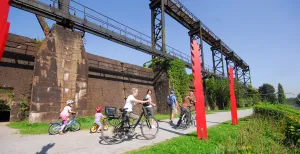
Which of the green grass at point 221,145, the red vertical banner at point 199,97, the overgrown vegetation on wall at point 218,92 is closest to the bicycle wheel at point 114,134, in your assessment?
the green grass at point 221,145

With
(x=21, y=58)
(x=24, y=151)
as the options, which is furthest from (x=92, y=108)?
(x=24, y=151)

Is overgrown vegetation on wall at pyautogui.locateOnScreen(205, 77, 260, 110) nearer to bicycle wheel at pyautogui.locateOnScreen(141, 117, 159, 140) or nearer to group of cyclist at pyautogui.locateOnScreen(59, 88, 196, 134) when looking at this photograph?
group of cyclist at pyautogui.locateOnScreen(59, 88, 196, 134)

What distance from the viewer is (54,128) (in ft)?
24.2

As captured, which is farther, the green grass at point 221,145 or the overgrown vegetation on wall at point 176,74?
the overgrown vegetation on wall at point 176,74

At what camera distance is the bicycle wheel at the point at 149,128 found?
6.30 m

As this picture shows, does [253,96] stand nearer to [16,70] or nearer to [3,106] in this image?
[16,70]

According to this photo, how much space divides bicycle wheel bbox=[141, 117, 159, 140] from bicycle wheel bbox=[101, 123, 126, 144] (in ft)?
2.48

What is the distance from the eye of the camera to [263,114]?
998 centimetres

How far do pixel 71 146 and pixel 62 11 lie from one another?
27.0ft

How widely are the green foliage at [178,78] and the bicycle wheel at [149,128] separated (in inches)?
404

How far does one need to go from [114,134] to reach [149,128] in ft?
4.22

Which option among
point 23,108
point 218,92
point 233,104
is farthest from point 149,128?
point 218,92

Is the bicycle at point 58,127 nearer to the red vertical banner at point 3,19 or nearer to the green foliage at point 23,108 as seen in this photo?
the green foliage at point 23,108

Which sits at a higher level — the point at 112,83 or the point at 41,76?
the point at 41,76
